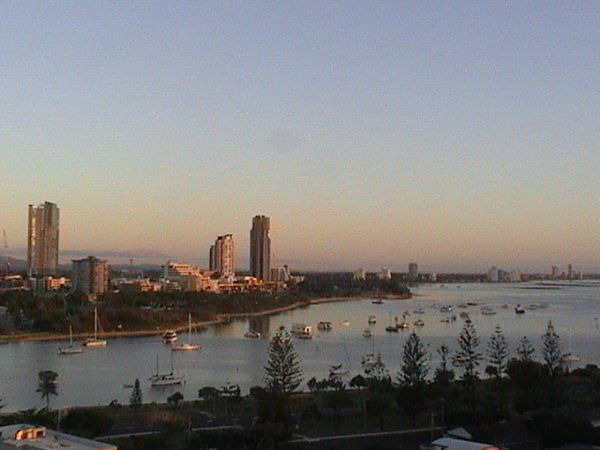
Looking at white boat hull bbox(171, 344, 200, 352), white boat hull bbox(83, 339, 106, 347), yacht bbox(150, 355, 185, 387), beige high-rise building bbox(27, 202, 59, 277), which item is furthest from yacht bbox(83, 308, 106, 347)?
beige high-rise building bbox(27, 202, 59, 277)

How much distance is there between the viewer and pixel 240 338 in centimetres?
1304

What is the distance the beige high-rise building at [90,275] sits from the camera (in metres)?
24.0

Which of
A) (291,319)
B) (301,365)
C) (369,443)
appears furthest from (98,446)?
(291,319)

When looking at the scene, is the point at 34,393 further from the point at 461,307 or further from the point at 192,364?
the point at 461,307

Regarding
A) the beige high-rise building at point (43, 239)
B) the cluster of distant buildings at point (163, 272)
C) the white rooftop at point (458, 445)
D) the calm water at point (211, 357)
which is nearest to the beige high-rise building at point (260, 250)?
the cluster of distant buildings at point (163, 272)

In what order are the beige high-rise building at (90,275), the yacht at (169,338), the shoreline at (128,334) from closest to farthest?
→ the yacht at (169,338), the shoreline at (128,334), the beige high-rise building at (90,275)

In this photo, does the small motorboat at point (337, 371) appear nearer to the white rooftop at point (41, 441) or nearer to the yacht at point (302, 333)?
the yacht at point (302, 333)

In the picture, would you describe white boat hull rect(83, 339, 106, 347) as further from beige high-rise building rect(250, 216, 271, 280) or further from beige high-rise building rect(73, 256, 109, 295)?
A: beige high-rise building rect(250, 216, 271, 280)

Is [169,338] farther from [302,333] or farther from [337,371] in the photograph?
[337,371]

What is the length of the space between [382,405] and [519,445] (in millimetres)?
1088

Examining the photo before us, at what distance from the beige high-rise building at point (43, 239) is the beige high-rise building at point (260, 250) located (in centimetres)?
980

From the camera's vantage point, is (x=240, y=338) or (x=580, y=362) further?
(x=240, y=338)

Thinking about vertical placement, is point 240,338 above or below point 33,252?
below

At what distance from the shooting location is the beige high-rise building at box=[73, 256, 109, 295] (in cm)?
2402
